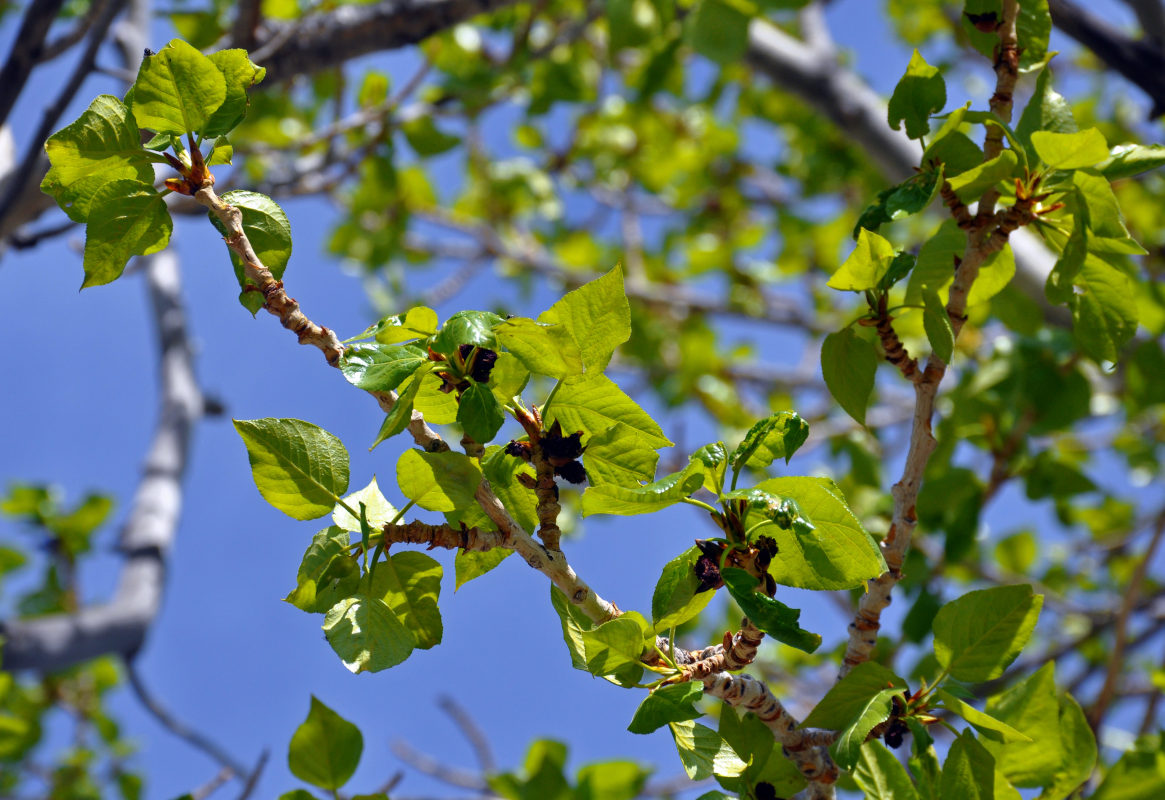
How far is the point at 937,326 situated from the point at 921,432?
0.37 feet

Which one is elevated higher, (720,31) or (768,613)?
(720,31)

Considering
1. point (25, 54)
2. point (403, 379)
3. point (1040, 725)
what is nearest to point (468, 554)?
point (403, 379)

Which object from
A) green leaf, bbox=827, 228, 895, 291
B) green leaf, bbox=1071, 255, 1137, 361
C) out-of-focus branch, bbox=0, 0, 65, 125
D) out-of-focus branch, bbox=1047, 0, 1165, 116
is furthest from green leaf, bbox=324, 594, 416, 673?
out-of-focus branch, bbox=1047, 0, 1165, 116

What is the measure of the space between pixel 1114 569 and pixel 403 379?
323 centimetres

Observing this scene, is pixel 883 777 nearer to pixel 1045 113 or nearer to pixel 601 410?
pixel 601 410

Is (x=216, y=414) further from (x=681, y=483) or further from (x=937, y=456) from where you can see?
(x=681, y=483)

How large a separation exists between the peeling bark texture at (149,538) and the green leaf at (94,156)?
1.15 metres

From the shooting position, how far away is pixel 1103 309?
0.89m

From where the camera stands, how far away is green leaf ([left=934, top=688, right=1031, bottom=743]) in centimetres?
72

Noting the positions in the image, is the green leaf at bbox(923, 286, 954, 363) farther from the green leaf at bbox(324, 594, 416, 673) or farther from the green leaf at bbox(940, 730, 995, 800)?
the green leaf at bbox(324, 594, 416, 673)

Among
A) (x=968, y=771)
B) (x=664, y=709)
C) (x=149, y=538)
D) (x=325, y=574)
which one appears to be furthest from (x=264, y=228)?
(x=149, y=538)

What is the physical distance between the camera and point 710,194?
3.82 meters

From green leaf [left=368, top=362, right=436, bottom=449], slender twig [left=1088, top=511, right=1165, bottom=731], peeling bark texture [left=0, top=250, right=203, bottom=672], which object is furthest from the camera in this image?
peeling bark texture [left=0, top=250, right=203, bottom=672]

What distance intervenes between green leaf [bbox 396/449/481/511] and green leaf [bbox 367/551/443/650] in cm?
7
